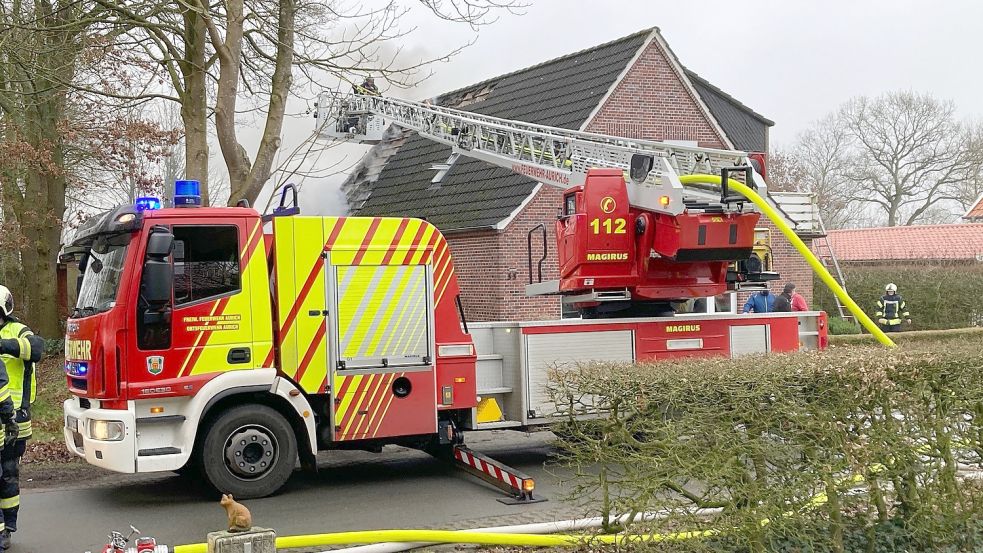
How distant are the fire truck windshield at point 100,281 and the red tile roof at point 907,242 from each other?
1135 inches

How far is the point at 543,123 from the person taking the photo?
20.5m

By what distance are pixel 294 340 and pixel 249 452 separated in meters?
0.98

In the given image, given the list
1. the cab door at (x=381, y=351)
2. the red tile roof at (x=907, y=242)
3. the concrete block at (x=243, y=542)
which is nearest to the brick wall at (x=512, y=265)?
the cab door at (x=381, y=351)

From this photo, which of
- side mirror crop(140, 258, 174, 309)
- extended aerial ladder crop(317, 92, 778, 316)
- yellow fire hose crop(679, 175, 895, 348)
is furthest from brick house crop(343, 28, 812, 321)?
side mirror crop(140, 258, 174, 309)

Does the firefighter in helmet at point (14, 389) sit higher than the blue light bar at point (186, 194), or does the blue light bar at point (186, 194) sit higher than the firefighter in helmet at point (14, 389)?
the blue light bar at point (186, 194)

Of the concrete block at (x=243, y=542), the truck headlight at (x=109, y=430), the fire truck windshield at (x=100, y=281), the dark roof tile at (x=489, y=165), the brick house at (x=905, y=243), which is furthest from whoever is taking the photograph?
the brick house at (x=905, y=243)

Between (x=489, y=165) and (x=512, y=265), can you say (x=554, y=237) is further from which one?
(x=489, y=165)

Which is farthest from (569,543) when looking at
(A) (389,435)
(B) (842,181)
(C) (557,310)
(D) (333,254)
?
(B) (842,181)

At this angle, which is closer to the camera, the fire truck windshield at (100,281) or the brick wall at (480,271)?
the fire truck windshield at (100,281)

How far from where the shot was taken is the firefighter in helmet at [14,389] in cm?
661

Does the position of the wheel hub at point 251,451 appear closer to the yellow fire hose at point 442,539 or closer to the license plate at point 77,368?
the license plate at point 77,368

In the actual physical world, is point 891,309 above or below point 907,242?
below

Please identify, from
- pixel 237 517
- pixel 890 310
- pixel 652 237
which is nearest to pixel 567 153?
pixel 652 237

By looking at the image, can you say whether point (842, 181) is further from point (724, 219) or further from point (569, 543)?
point (569, 543)
